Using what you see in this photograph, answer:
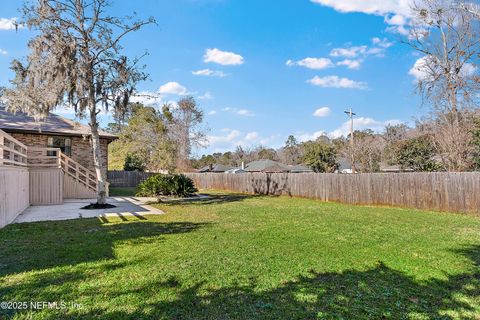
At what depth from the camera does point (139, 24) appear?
35.4 feet

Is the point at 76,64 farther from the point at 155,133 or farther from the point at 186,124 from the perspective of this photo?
the point at 186,124

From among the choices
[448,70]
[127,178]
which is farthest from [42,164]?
[448,70]

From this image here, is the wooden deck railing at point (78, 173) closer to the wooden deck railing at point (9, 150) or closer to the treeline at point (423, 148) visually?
the wooden deck railing at point (9, 150)

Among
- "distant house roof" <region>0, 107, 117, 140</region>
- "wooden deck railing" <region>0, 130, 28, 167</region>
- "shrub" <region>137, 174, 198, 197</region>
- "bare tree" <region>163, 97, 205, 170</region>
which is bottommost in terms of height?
"shrub" <region>137, 174, 198, 197</region>

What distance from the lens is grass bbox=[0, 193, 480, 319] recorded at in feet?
9.39

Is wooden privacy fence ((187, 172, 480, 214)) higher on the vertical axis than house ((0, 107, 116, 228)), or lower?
lower

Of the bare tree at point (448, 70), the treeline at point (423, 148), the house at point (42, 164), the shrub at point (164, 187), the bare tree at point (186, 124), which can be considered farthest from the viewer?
the bare tree at point (186, 124)

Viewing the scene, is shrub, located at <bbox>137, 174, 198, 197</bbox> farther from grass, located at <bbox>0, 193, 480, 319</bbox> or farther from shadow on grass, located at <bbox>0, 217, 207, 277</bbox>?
grass, located at <bbox>0, 193, 480, 319</bbox>

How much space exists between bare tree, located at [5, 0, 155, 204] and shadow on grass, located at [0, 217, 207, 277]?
12.7ft

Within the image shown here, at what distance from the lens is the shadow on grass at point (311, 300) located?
2738 mm

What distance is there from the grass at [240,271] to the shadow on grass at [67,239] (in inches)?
0.8

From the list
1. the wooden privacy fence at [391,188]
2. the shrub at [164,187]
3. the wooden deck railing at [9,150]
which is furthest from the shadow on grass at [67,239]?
the wooden privacy fence at [391,188]

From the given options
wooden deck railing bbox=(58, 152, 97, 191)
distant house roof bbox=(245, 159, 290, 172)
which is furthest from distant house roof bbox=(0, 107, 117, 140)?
distant house roof bbox=(245, 159, 290, 172)

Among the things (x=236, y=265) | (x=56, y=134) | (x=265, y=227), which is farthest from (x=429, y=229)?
(x=56, y=134)
